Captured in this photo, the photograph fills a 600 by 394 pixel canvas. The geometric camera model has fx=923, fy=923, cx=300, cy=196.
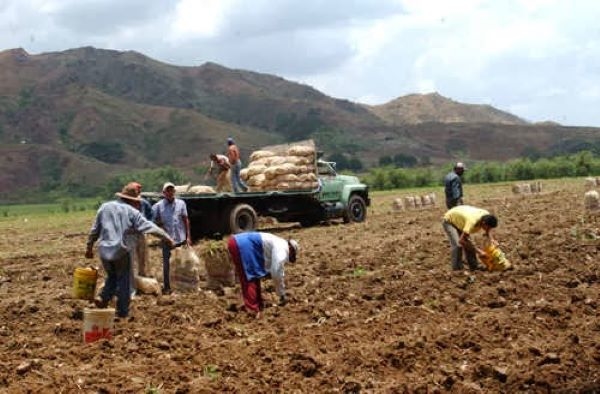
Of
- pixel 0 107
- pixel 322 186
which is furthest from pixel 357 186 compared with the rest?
pixel 0 107

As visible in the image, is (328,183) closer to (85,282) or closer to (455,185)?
(455,185)

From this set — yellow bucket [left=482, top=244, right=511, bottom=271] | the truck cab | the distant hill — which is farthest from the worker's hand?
the distant hill

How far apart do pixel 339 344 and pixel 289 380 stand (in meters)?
1.20

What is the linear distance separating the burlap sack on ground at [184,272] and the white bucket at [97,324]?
3229 mm

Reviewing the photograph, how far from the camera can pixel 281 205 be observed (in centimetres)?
2108

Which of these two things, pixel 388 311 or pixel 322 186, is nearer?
pixel 388 311

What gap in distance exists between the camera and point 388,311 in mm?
9945

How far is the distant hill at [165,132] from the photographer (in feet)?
382

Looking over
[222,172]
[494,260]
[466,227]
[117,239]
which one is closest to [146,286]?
[117,239]

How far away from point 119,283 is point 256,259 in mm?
1504

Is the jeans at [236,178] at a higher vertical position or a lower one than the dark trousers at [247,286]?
higher

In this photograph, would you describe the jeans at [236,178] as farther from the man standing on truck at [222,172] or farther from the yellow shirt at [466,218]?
the yellow shirt at [466,218]

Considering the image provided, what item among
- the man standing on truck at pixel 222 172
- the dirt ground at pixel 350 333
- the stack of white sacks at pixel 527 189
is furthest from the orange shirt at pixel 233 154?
the stack of white sacks at pixel 527 189

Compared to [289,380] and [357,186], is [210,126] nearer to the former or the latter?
[357,186]
